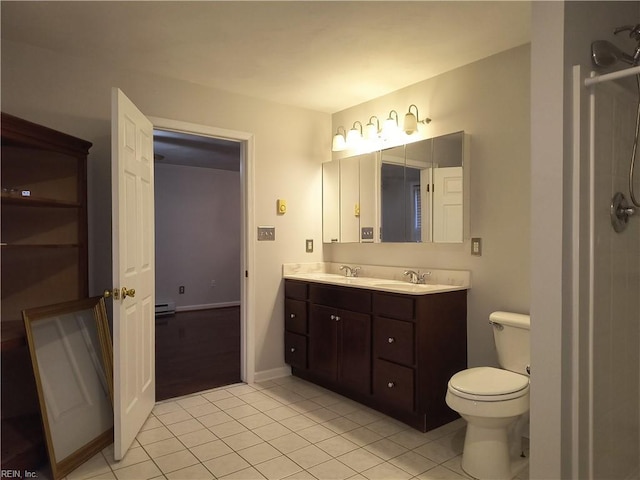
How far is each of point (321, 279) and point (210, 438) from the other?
1.36 metres

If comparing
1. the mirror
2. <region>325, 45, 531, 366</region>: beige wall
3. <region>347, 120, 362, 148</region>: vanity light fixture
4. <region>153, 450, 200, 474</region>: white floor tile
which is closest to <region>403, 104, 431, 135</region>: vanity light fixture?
<region>325, 45, 531, 366</region>: beige wall

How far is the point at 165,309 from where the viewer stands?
6.26 meters

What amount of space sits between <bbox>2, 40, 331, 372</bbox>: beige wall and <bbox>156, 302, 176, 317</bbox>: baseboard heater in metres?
3.26

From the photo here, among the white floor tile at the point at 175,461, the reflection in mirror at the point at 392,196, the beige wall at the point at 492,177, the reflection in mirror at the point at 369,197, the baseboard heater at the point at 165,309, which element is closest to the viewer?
the white floor tile at the point at 175,461

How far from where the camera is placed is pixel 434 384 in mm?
2578

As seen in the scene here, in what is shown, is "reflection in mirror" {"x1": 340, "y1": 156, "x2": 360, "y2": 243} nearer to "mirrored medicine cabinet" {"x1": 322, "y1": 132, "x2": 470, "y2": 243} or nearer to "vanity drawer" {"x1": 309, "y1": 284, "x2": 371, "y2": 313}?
"mirrored medicine cabinet" {"x1": 322, "y1": 132, "x2": 470, "y2": 243}

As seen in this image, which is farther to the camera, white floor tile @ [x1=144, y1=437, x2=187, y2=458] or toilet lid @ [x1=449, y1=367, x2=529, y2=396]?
white floor tile @ [x1=144, y1=437, x2=187, y2=458]

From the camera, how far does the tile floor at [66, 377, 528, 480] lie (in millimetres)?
2119

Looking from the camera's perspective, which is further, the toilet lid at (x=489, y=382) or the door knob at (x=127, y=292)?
the door knob at (x=127, y=292)

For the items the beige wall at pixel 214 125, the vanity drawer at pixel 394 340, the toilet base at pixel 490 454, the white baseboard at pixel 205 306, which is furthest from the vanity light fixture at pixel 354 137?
the white baseboard at pixel 205 306

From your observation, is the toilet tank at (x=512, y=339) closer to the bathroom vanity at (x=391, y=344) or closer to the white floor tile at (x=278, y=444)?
the bathroom vanity at (x=391, y=344)

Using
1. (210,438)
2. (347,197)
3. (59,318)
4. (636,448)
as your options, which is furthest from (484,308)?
(59,318)

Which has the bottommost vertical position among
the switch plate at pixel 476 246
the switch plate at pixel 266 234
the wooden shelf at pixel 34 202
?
the switch plate at pixel 476 246

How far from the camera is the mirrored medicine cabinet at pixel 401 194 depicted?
279cm
